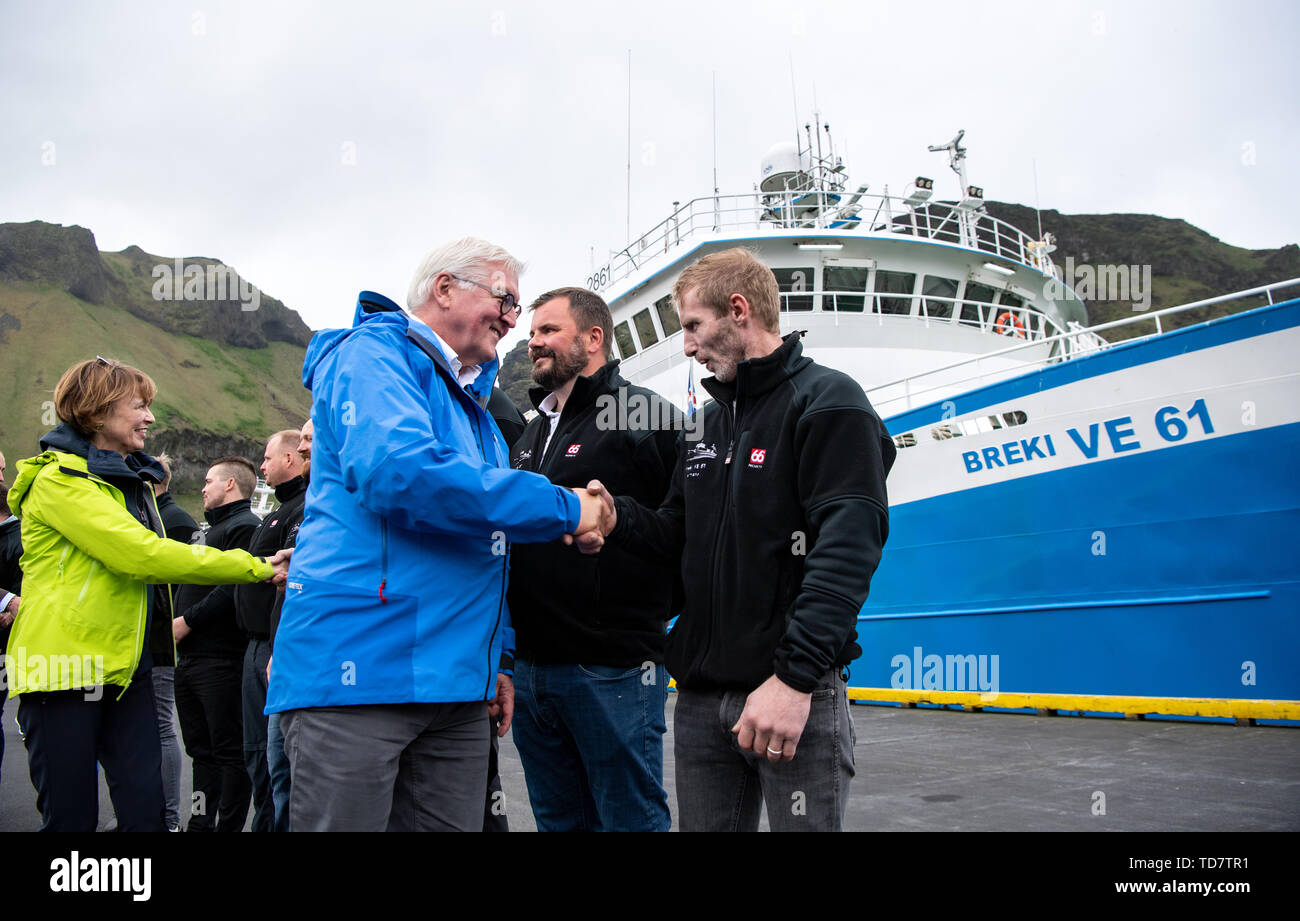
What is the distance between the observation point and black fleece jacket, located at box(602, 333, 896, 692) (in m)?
1.60

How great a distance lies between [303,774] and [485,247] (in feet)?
3.95

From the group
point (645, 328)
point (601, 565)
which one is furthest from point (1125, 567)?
point (645, 328)

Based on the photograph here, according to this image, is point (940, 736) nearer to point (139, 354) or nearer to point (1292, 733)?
point (1292, 733)

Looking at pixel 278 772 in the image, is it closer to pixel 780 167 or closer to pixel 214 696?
pixel 214 696

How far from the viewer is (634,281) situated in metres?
11.0

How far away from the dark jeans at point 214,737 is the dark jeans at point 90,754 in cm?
141

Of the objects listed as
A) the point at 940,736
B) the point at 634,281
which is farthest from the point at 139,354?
the point at 940,736

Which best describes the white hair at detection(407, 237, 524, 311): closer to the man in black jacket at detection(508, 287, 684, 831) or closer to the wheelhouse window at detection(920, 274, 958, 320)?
the man in black jacket at detection(508, 287, 684, 831)

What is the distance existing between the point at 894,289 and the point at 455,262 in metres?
9.18

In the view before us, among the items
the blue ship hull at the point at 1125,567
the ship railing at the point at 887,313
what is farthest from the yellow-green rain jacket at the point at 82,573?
the ship railing at the point at 887,313

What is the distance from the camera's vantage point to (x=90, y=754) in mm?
2307

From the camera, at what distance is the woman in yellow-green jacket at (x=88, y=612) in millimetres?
2277

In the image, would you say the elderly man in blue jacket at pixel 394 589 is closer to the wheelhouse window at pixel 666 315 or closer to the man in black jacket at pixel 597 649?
the man in black jacket at pixel 597 649

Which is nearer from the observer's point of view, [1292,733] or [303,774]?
[303,774]
